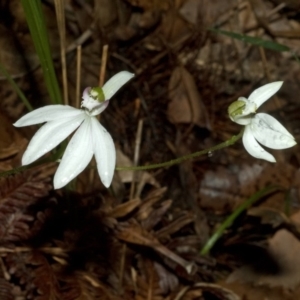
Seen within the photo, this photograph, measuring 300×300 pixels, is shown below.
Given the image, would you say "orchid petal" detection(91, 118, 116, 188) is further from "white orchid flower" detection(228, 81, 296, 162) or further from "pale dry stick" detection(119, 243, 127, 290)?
"pale dry stick" detection(119, 243, 127, 290)

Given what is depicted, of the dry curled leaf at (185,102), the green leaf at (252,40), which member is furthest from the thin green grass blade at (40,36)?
the dry curled leaf at (185,102)

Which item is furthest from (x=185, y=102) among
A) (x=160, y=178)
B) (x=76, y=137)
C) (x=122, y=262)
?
(x=76, y=137)

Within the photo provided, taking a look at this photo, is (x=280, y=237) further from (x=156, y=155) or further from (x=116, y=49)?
(x=116, y=49)

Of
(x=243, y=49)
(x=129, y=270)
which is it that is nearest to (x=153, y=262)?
(x=129, y=270)

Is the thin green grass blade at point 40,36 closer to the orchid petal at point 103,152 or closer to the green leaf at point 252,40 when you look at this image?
the orchid petal at point 103,152

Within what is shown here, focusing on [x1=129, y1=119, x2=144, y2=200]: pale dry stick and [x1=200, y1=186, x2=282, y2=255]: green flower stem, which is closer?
[x1=200, y1=186, x2=282, y2=255]: green flower stem

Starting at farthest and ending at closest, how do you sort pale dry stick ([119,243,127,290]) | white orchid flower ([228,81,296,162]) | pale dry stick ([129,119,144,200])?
pale dry stick ([129,119,144,200]), pale dry stick ([119,243,127,290]), white orchid flower ([228,81,296,162])

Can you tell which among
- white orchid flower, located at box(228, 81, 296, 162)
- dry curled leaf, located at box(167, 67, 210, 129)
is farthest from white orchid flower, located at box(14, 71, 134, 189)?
dry curled leaf, located at box(167, 67, 210, 129)
